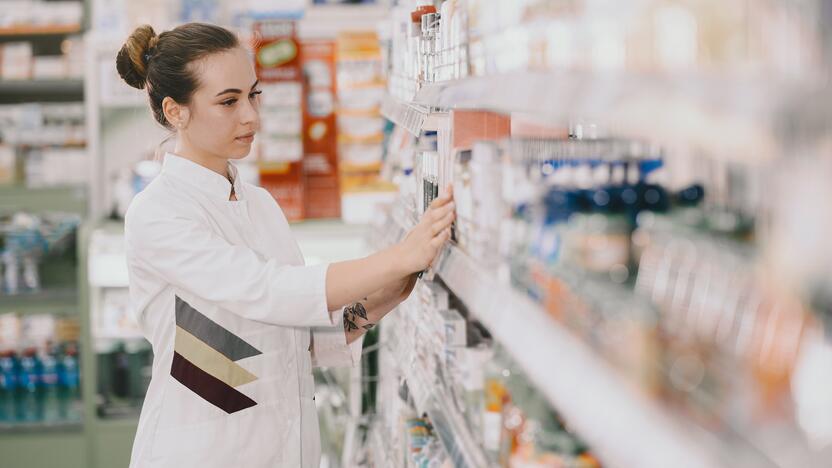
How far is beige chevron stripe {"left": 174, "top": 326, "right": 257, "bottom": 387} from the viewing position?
229 cm

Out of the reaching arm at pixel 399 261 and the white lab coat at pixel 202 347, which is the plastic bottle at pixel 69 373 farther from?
the reaching arm at pixel 399 261

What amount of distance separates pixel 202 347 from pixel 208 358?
0.09 feet

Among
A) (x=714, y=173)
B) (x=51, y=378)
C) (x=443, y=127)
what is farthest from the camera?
(x=51, y=378)

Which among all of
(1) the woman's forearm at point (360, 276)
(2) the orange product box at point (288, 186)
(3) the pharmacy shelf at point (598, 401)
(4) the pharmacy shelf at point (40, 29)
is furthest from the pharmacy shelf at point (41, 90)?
(3) the pharmacy shelf at point (598, 401)

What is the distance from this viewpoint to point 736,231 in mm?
1001

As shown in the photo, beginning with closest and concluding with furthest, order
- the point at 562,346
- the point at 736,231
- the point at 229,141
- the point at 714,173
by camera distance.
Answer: the point at 736,231 → the point at 562,346 → the point at 714,173 → the point at 229,141

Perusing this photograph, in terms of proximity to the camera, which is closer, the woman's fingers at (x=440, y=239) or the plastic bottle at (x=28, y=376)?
the woman's fingers at (x=440, y=239)

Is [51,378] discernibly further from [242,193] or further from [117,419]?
[242,193]

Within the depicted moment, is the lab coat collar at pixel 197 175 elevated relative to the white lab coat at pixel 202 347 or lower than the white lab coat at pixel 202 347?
elevated

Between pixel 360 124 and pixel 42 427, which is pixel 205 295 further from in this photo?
pixel 42 427

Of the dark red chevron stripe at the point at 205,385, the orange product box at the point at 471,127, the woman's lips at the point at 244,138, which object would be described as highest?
the orange product box at the point at 471,127

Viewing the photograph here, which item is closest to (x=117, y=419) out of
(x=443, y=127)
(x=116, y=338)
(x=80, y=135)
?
(x=116, y=338)

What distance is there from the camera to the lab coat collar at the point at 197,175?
2.34 meters

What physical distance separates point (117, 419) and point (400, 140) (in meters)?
2.43
